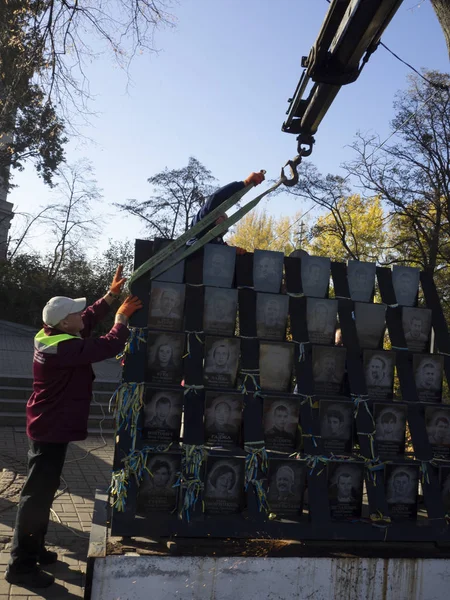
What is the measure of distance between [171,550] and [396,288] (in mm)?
2394

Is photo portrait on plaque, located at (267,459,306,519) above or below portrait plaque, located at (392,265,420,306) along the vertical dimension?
below

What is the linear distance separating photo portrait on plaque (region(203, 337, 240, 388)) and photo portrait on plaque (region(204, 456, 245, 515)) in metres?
0.49

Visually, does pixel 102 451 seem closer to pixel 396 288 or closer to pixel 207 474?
pixel 207 474

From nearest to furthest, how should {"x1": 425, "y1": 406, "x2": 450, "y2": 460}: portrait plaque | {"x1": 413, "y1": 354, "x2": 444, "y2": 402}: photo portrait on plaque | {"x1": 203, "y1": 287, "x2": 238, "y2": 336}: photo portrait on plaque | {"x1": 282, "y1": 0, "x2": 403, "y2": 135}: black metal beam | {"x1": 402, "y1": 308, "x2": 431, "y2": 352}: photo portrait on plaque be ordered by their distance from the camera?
{"x1": 282, "y1": 0, "x2": 403, "y2": 135}: black metal beam < {"x1": 203, "y1": 287, "x2": 238, "y2": 336}: photo portrait on plaque < {"x1": 425, "y1": 406, "x2": 450, "y2": 460}: portrait plaque < {"x1": 413, "y1": 354, "x2": 444, "y2": 402}: photo portrait on plaque < {"x1": 402, "y1": 308, "x2": 431, "y2": 352}: photo portrait on plaque

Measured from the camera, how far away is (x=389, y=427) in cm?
381

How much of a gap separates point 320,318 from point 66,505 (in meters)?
2.99

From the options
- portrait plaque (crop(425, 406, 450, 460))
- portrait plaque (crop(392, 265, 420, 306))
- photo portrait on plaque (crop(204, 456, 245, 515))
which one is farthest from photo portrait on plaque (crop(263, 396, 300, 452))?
portrait plaque (crop(392, 265, 420, 306))

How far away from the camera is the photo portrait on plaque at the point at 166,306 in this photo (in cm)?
372

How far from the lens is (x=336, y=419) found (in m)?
3.75

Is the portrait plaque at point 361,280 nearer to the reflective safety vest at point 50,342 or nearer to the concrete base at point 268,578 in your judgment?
the concrete base at point 268,578

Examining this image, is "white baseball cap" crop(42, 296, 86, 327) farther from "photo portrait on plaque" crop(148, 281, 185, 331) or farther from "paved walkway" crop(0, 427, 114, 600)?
"paved walkway" crop(0, 427, 114, 600)

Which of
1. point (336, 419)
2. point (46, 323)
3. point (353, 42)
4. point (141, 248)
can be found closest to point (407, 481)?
point (336, 419)

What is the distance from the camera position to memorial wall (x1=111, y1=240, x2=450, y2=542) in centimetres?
345

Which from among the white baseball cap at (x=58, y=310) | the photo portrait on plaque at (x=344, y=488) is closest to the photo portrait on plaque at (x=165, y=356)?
the white baseball cap at (x=58, y=310)
